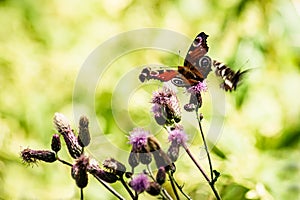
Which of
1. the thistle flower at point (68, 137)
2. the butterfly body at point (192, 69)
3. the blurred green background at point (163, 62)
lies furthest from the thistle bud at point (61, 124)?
the blurred green background at point (163, 62)

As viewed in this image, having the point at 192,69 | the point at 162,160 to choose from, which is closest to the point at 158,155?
the point at 162,160

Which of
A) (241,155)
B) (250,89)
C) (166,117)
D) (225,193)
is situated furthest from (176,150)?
(250,89)

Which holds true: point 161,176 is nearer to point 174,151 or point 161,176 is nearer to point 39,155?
point 174,151

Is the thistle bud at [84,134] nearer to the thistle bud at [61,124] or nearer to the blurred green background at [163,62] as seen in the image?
the thistle bud at [61,124]

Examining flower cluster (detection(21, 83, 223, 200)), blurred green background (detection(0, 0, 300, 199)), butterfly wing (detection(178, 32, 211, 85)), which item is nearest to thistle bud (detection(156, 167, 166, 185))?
flower cluster (detection(21, 83, 223, 200))

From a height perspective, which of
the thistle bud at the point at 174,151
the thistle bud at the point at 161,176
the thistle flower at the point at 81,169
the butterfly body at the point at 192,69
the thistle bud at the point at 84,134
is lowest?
the thistle bud at the point at 161,176

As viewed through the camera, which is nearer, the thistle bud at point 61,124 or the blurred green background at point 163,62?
the thistle bud at point 61,124

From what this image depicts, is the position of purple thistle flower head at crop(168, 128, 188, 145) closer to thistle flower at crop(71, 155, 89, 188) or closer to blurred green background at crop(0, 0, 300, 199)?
thistle flower at crop(71, 155, 89, 188)
